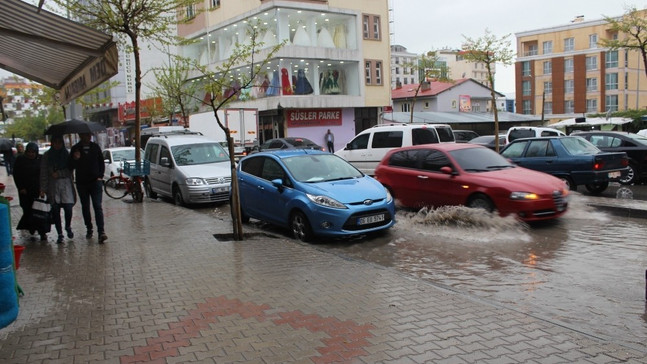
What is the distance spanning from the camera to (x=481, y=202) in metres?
9.73

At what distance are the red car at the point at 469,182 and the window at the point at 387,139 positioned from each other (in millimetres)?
4253

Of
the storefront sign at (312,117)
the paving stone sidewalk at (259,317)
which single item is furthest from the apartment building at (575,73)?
the paving stone sidewalk at (259,317)

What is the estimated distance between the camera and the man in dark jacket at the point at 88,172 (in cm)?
864

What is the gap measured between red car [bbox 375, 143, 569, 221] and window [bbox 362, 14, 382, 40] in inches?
1238

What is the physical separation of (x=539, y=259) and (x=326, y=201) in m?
3.36

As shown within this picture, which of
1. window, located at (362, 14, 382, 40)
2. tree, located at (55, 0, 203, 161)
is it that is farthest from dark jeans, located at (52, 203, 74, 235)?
window, located at (362, 14, 382, 40)

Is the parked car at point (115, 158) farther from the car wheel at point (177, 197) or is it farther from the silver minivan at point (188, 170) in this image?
the car wheel at point (177, 197)

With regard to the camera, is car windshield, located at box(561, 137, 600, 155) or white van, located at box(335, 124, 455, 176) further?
white van, located at box(335, 124, 455, 176)

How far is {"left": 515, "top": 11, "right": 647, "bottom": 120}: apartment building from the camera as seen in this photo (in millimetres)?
70500

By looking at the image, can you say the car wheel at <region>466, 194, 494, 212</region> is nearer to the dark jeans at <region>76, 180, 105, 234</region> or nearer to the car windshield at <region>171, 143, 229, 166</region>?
the dark jeans at <region>76, 180, 105, 234</region>

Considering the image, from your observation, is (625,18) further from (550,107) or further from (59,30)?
(550,107)

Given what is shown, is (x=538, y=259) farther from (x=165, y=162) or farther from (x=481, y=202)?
(x=165, y=162)

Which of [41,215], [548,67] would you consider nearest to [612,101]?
[548,67]

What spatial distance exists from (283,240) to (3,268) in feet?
17.7
